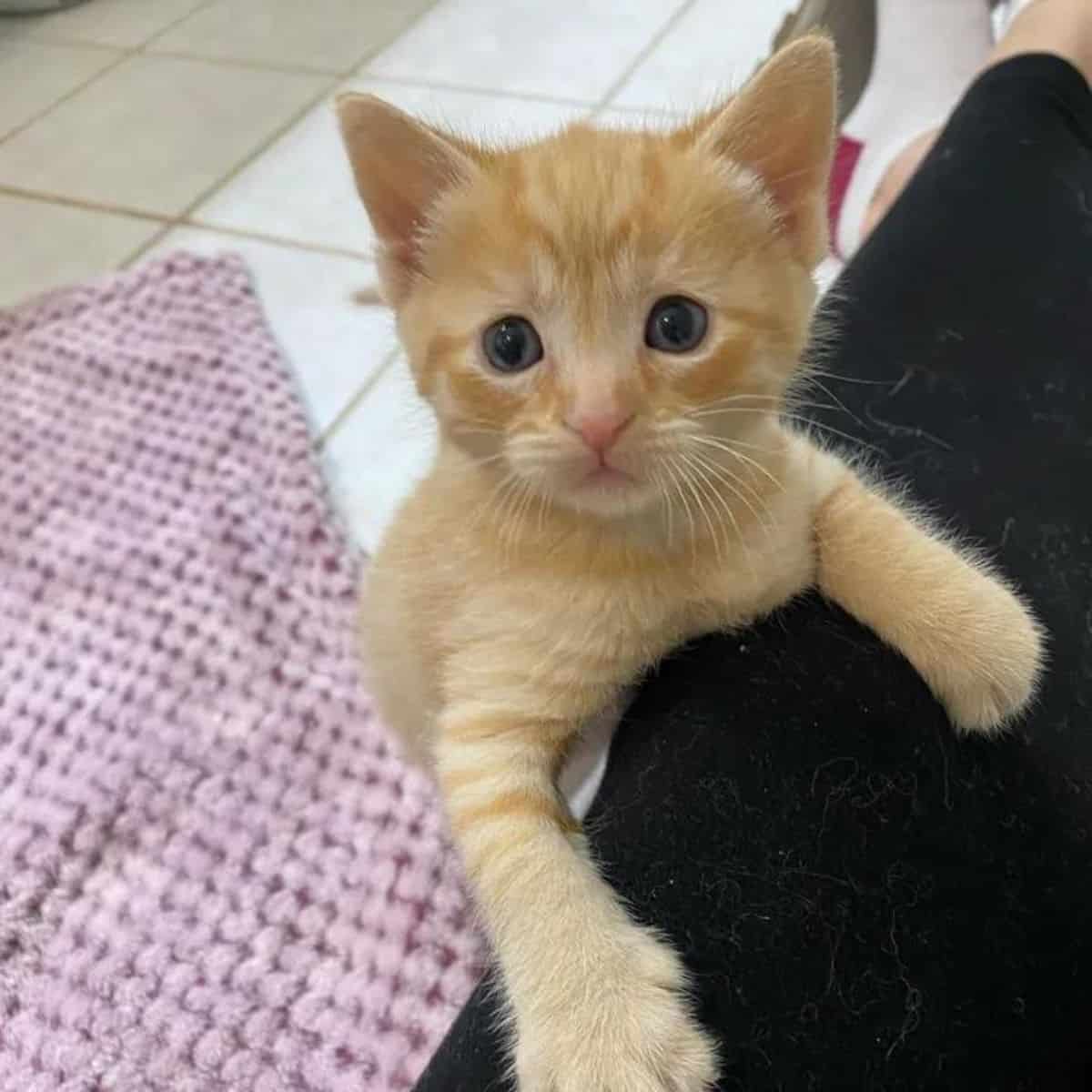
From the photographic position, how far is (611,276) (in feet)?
1.83

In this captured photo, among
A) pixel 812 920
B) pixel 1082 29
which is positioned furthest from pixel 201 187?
pixel 812 920

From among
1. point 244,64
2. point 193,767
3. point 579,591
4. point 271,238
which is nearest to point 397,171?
point 579,591

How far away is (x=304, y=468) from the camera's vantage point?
1226 mm

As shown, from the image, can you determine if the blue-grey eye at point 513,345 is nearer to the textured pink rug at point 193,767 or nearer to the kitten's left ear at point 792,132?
the kitten's left ear at point 792,132

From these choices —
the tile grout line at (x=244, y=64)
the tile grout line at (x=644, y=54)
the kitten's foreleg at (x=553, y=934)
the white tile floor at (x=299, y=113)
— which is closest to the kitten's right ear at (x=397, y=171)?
the kitten's foreleg at (x=553, y=934)

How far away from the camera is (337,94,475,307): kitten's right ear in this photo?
60 cm

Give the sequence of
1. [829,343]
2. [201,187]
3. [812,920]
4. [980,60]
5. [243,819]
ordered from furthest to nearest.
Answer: [201,187] < [980,60] < [243,819] < [829,343] < [812,920]

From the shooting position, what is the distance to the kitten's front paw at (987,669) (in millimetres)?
591

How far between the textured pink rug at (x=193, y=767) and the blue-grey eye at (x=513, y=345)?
1.54ft

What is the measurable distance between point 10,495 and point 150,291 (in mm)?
342

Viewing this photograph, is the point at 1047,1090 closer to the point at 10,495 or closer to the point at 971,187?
the point at 971,187

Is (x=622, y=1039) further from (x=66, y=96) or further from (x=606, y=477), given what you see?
(x=66, y=96)

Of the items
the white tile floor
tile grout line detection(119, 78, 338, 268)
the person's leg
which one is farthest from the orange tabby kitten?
tile grout line detection(119, 78, 338, 268)

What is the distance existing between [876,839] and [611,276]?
289 mm
